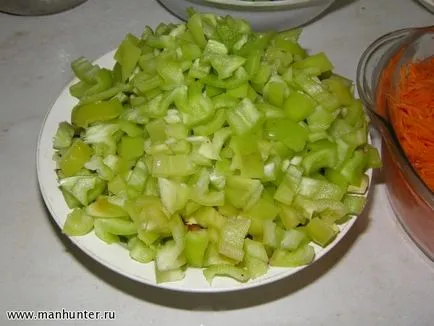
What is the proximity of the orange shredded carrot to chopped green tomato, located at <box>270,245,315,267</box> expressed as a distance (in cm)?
26

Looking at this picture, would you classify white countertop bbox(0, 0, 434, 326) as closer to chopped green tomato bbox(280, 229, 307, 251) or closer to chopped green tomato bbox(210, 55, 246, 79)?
chopped green tomato bbox(280, 229, 307, 251)

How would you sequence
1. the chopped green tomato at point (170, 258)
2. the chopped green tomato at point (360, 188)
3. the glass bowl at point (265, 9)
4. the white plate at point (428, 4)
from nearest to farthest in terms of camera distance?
the chopped green tomato at point (170, 258), the chopped green tomato at point (360, 188), the glass bowl at point (265, 9), the white plate at point (428, 4)

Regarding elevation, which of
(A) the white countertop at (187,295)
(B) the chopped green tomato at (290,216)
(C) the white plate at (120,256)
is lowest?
(A) the white countertop at (187,295)

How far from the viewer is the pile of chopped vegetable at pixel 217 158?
2.60ft

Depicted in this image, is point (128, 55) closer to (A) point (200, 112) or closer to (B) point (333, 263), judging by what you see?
(A) point (200, 112)

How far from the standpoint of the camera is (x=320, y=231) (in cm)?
80

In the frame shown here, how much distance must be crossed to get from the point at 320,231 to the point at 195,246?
6.7 inches

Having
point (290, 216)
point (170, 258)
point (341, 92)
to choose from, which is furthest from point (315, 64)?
point (170, 258)

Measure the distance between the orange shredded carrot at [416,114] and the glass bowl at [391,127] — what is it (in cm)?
2

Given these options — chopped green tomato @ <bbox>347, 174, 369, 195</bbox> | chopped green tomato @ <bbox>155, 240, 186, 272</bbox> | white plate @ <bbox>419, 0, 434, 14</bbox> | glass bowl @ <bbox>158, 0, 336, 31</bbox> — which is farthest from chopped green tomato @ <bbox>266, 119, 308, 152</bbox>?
white plate @ <bbox>419, 0, 434, 14</bbox>

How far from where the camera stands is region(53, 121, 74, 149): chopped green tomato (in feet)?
2.94

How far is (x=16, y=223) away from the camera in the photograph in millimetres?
1040

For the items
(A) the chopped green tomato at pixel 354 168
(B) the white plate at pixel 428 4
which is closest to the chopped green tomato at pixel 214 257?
(A) the chopped green tomato at pixel 354 168

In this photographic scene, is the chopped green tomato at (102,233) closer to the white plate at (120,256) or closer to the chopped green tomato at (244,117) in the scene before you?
the white plate at (120,256)
